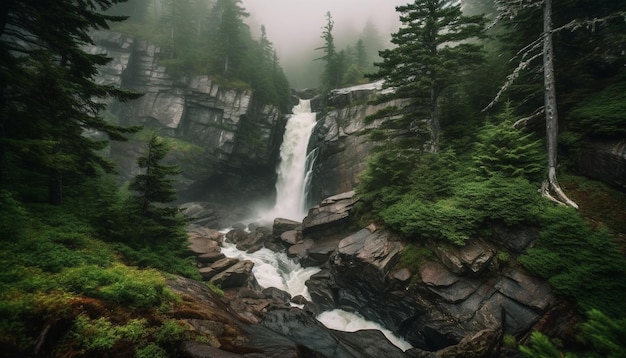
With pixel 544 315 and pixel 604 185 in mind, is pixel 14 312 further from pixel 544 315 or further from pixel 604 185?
pixel 604 185

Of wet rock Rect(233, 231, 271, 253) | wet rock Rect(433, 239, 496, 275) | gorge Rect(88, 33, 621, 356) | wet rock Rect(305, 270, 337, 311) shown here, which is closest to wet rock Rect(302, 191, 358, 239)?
gorge Rect(88, 33, 621, 356)

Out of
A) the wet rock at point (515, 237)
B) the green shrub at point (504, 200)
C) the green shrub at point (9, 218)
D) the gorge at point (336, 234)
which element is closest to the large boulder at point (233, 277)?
the gorge at point (336, 234)

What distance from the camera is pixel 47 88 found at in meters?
8.05

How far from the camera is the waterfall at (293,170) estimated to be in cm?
3247

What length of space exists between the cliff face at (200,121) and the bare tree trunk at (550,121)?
3030 cm

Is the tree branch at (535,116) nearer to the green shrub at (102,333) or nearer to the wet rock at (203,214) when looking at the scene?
the green shrub at (102,333)

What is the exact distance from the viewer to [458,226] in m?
11.1

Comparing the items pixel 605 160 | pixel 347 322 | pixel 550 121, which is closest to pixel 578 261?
pixel 605 160

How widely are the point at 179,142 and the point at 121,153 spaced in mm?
7411

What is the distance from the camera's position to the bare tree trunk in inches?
430

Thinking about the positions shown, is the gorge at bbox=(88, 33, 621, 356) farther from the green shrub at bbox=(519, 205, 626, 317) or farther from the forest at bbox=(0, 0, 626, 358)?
the forest at bbox=(0, 0, 626, 358)

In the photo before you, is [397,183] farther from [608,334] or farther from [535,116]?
[608,334]

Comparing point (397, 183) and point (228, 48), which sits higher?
point (228, 48)

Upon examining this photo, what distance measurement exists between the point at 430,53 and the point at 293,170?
2287cm
